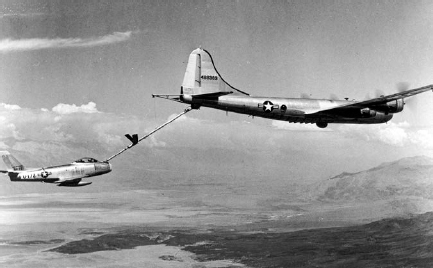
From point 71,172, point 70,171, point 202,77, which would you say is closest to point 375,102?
point 202,77

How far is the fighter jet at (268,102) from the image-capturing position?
123 feet

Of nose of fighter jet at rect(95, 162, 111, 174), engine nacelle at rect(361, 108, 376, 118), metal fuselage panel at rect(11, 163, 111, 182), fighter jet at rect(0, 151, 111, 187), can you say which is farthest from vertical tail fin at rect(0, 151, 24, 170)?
engine nacelle at rect(361, 108, 376, 118)

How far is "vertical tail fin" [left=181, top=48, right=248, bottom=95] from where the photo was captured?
1473 inches

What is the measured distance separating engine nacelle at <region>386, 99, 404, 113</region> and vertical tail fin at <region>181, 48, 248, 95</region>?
1673cm

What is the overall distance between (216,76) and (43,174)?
20.9 metres

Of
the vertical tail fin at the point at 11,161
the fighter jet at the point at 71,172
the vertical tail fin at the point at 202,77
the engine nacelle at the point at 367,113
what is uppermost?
the vertical tail fin at the point at 202,77

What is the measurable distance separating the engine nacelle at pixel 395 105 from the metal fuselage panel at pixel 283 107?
2.26m

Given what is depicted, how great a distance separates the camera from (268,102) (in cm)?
3884

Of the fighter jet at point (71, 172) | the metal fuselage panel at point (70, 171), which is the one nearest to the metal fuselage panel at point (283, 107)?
the metal fuselage panel at point (70, 171)

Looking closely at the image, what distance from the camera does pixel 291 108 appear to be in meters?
39.5

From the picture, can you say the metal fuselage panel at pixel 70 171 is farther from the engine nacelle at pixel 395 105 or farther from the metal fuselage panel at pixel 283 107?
the engine nacelle at pixel 395 105

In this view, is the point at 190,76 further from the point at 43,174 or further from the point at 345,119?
the point at 43,174

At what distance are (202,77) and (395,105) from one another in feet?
67.2

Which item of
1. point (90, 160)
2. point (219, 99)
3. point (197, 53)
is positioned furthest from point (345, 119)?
point (90, 160)
